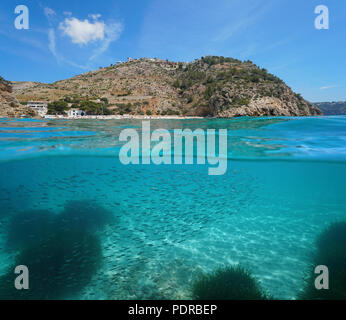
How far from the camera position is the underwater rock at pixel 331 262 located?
5.38m

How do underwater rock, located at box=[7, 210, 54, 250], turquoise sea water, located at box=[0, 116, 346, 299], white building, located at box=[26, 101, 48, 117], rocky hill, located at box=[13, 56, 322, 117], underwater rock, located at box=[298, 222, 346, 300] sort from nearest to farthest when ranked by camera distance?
underwater rock, located at box=[298, 222, 346, 300]
turquoise sea water, located at box=[0, 116, 346, 299]
underwater rock, located at box=[7, 210, 54, 250]
rocky hill, located at box=[13, 56, 322, 117]
white building, located at box=[26, 101, 48, 117]

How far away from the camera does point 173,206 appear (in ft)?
42.0

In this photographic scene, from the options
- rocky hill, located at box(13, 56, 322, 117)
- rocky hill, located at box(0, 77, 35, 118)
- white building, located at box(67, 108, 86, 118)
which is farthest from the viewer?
rocky hill, located at box(13, 56, 322, 117)

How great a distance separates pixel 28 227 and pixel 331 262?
12.6 meters

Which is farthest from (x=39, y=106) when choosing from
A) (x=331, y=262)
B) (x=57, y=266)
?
(x=331, y=262)

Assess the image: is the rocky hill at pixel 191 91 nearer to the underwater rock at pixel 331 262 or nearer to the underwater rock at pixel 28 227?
the underwater rock at pixel 331 262

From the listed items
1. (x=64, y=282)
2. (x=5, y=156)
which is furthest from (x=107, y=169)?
(x=64, y=282)

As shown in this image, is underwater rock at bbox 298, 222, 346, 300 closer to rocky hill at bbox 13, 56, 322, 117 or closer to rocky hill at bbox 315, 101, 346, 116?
rocky hill at bbox 13, 56, 322, 117

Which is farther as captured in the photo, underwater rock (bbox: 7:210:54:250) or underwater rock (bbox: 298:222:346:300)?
underwater rock (bbox: 7:210:54:250)

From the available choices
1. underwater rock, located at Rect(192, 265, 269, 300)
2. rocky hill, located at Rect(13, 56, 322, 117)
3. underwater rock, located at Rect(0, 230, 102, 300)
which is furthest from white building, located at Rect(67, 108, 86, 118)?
underwater rock, located at Rect(192, 265, 269, 300)

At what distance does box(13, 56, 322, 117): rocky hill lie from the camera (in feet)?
192

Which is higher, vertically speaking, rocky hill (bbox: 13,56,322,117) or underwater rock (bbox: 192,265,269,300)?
rocky hill (bbox: 13,56,322,117)

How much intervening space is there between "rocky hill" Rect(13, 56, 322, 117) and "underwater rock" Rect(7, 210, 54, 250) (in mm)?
52505

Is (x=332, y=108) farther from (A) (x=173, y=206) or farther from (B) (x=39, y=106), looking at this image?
(B) (x=39, y=106)
